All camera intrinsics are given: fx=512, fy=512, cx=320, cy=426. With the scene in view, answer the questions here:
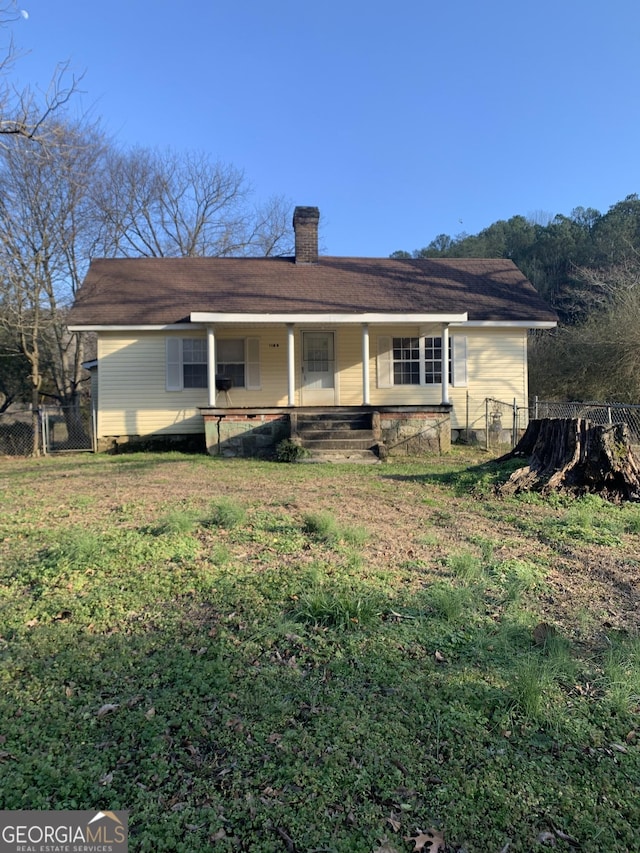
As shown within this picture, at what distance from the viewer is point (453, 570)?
13.5 feet

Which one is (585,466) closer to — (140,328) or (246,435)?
(246,435)

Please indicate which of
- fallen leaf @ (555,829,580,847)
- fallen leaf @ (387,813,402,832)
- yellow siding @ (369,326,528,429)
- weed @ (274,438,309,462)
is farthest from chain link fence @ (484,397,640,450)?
fallen leaf @ (387,813,402,832)

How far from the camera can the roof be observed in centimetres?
1373

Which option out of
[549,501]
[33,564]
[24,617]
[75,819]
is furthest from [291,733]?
[549,501]

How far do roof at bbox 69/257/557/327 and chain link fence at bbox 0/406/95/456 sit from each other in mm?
2901

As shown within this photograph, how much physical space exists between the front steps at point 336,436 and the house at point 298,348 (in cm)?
6

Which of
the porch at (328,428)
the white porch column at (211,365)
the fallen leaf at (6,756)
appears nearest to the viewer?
the fallen leaf at (6,756)

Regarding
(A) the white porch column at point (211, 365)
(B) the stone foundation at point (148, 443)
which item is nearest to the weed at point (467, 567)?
(A) the white porch column at point (211, 365)

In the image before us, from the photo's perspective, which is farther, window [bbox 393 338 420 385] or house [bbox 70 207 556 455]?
window [bbox 393 338 420 385]

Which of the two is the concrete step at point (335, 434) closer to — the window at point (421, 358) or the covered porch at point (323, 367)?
the covered porch at point (323, 367)

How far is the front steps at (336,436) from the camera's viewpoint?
11.1 meters

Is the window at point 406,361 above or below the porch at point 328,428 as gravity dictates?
above

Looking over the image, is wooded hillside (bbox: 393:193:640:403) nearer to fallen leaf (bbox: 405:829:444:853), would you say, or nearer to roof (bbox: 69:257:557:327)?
roof (bbox: 69:257:557:327)

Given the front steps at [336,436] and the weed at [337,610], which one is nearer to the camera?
the weed at [337,610]
